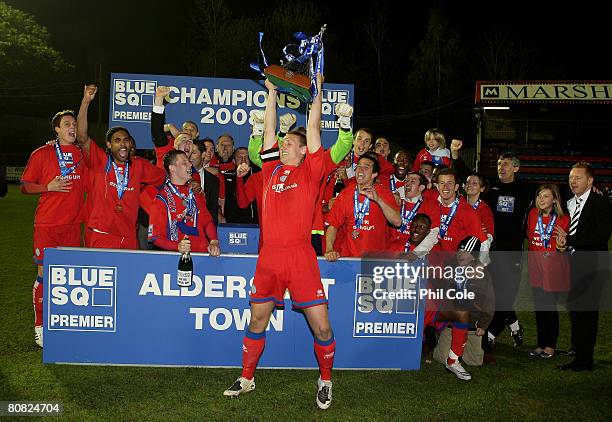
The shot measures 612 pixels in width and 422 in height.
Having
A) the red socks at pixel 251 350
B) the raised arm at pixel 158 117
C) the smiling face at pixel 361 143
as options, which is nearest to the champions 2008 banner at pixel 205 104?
the smiling face at pixel 361 143

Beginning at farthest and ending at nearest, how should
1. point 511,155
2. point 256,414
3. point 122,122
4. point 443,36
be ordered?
point 443,36
point 122,122
point 511,155
point 256,414

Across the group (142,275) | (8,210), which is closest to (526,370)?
(142,275)

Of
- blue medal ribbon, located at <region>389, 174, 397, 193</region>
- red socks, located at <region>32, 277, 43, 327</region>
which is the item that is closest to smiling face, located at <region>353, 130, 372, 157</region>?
blue medal ribbon, located at <region>389, 174, 397, 193</region>

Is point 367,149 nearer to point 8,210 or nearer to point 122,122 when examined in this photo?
point 122,122

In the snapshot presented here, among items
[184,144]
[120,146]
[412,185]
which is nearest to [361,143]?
[412,185]

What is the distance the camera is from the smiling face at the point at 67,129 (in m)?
5.86

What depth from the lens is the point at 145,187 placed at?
594 centimetres

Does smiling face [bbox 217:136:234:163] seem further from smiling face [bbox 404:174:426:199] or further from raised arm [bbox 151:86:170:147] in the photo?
smiling face [bbox 404:174:426:199]

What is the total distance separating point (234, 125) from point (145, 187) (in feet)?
9.63

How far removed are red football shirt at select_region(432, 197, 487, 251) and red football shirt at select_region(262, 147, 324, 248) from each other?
1.70 m

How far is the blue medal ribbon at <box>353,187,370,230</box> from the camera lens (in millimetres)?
5656

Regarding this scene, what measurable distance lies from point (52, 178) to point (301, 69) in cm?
303

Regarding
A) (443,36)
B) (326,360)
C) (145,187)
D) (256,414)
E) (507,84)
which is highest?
(443,36)

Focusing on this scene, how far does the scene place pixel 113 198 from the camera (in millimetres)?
5711
